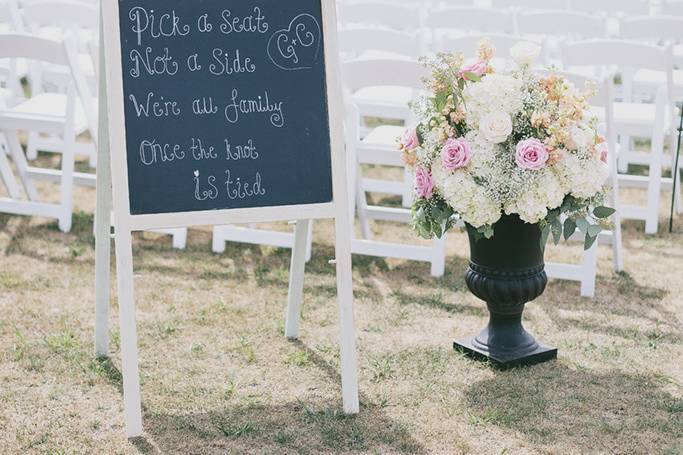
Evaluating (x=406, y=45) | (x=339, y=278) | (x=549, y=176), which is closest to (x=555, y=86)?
(x=549, y=176)

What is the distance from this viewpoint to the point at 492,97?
4.47m

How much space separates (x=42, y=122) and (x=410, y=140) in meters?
2.80

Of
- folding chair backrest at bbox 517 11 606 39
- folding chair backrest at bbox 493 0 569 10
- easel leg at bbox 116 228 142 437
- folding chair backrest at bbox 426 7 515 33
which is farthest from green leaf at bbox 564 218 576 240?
folding chair backrest at bbox 493 0 569 10

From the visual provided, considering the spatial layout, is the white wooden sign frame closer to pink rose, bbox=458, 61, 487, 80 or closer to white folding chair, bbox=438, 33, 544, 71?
pink rose, bbox=458, 61, 487, 80

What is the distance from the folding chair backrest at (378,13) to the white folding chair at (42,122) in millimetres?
2186

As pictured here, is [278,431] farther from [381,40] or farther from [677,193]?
[677,193]

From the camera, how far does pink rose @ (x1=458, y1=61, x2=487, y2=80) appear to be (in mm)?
4539

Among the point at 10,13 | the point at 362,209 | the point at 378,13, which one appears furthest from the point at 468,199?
the point at 10,13

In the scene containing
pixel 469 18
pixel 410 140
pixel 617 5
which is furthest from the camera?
pixel 617 5

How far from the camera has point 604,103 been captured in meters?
5.68

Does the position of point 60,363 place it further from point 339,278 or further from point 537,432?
point 537,432

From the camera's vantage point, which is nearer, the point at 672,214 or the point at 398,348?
the point at 398,348

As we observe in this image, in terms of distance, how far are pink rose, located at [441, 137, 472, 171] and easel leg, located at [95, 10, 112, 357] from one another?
1.41m

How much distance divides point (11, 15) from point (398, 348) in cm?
499
